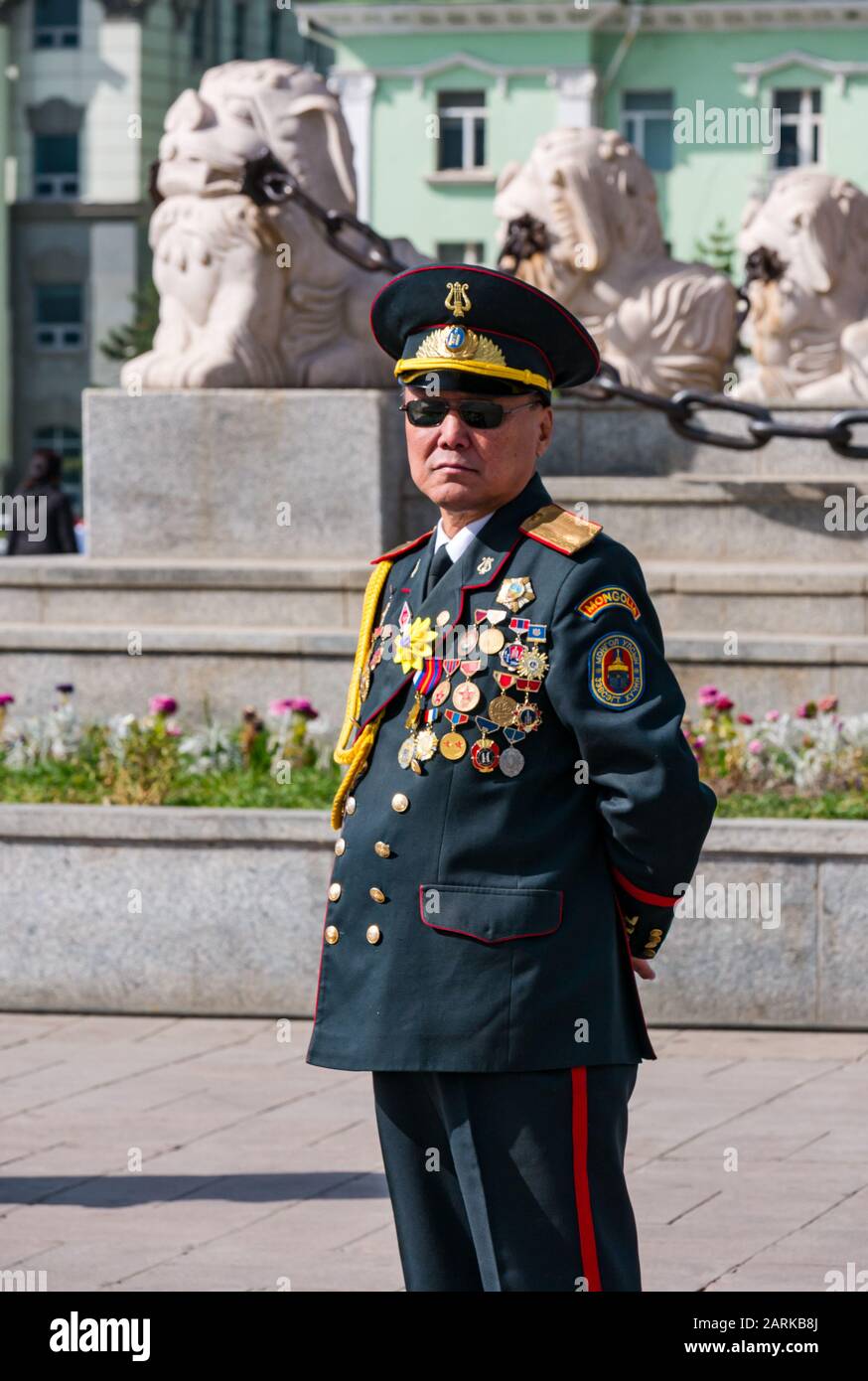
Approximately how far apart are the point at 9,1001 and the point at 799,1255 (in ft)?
11.9

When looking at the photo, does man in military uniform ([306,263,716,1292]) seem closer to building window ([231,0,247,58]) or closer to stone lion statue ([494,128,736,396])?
stone lion statue ([494,128,736,396])

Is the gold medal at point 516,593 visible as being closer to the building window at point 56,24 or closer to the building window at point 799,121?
the building window at point 799,121

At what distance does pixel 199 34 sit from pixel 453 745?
186ft

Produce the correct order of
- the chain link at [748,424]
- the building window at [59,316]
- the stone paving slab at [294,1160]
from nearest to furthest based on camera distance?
the stone paving slab at [294,1160]
the chain link at [748,424]
the building window at [59,316]

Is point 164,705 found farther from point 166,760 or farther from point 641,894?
point 641,894

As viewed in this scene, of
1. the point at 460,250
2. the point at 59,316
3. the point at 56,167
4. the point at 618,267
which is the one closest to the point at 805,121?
the point at 460,250

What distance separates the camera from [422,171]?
166 ft

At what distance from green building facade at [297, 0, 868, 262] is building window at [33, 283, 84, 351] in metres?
7.48

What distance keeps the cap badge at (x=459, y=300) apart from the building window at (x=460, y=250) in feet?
147

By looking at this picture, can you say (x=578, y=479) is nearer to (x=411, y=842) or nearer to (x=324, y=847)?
(x=324, y=847)

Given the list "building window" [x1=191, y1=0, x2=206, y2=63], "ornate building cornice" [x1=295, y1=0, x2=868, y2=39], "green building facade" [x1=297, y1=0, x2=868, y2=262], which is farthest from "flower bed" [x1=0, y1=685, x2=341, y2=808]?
"building window" [x1=191, y1=0, x2=206, y2=63]

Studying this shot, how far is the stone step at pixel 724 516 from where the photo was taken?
1248cm

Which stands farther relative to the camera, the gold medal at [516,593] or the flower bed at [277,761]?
the flower bed at [277,761]
